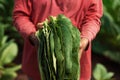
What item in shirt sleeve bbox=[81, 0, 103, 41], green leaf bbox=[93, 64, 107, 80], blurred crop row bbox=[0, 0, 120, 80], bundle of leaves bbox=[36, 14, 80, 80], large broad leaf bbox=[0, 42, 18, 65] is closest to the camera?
bundle of leaves bbox=[36, 14, 80, 80]

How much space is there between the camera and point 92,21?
2.04 meters

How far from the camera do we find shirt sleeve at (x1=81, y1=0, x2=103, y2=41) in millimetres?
1981

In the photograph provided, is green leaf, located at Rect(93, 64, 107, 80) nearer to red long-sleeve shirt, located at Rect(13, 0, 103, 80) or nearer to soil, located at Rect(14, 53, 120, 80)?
soil, located at Rect(14, 53, 120, 80)

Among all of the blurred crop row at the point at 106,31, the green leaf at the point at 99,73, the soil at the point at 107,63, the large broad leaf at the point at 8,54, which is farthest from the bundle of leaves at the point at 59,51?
the soil at the point at 107,63

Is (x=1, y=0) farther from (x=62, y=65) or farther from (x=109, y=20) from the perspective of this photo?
(x=62, y=65)

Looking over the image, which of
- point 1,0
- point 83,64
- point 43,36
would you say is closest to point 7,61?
point 1,0

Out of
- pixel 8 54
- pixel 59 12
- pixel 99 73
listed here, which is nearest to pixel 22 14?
pixel 59 12

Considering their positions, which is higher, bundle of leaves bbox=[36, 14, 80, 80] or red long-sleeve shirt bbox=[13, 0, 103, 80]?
red long-sleeve shirt bbox=[13, 0, 103, 80]

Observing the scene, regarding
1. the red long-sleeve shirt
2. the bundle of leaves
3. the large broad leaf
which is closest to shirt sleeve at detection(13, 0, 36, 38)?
the red long-sleeve shirt

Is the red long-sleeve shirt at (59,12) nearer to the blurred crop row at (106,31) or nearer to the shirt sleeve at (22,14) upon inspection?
the shirt sleeve at (22,14)


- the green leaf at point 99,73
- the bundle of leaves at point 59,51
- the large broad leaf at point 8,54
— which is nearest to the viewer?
the bundle of leaves at point 59,51

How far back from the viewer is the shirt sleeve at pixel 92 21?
1.98 metres

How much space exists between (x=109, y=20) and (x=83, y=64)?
2.11 meters

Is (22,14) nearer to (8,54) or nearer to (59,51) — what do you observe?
(59,51)
